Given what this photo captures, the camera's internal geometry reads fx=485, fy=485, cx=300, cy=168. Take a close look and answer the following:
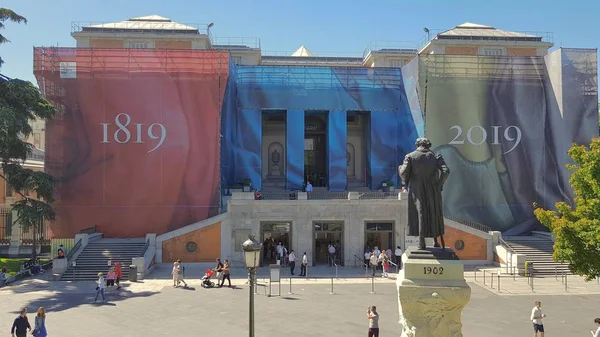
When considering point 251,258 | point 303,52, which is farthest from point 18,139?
point 303,52

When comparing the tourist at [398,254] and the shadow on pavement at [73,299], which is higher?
the tourist at [398,254]

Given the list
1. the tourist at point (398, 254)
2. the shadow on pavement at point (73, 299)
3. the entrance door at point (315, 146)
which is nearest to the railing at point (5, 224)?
the shadow on pavement at point (73, 299)

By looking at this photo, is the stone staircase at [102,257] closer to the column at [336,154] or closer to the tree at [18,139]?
the tree at [18,139]

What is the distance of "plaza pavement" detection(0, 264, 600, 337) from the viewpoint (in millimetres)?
15234

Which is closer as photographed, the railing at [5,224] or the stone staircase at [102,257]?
the stone staircase at [102,257]

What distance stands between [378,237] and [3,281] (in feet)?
63.6

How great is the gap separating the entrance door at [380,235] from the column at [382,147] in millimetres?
8789

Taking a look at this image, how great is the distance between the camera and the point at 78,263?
25.3 m

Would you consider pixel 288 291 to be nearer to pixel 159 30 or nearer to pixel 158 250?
pixel 158 250

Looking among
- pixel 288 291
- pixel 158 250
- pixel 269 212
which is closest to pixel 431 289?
pixel 288 291

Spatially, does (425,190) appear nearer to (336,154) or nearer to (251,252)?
(251,252)

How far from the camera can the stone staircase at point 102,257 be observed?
79.9ft

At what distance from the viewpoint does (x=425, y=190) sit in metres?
9.65

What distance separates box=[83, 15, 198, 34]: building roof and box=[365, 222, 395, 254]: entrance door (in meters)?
26.8
